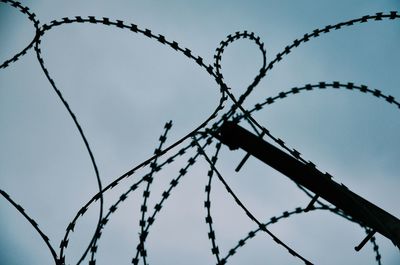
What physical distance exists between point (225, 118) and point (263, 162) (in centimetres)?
65

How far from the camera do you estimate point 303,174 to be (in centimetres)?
352

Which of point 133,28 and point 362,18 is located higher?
point 362,18

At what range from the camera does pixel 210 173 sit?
364 cm

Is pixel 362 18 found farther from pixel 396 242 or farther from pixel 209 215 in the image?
pixel 209 215

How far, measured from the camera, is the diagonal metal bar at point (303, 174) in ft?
11.3

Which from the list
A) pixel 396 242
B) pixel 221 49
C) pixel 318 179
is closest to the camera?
pixel 396 242

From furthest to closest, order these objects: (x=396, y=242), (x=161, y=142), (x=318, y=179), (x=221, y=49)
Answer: (x=221, y=49) → (x=318, y=179) → (x=161, y=142) → (x=396, y=242)

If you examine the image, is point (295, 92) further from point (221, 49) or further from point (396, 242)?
point (396, 242)

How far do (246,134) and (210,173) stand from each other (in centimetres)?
59

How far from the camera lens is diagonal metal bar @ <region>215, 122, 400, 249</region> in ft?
11.3

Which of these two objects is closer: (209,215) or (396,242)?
(396,242)

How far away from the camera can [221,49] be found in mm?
4281

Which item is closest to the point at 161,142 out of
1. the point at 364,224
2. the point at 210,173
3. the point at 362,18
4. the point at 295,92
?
the point at 210,173

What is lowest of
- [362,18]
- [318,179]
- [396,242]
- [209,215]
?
[396,242]
